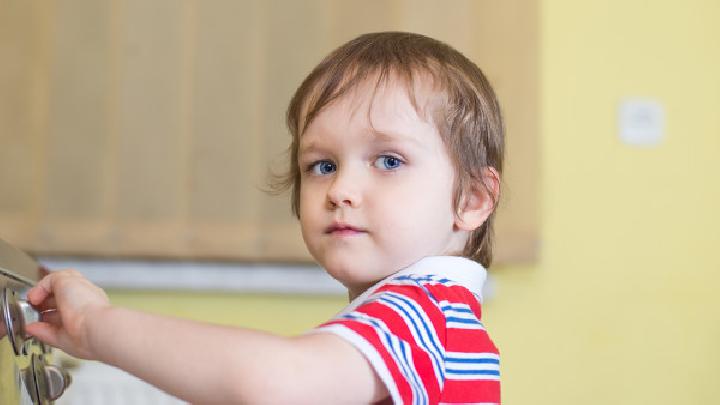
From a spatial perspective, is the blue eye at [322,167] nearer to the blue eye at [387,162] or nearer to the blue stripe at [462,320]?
the blue eye at [387,162]

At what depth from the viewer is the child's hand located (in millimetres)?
640

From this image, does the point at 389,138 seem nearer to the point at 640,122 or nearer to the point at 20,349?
the point at 20,349

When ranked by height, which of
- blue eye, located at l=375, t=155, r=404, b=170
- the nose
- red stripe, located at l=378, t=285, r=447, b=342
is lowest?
red stripe, located at l=378, t=285, r=447, b=342

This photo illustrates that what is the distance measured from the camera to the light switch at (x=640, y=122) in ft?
7.45

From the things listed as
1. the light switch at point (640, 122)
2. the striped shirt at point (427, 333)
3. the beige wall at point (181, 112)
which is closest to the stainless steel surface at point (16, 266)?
the striped shirt at point (427, 333)

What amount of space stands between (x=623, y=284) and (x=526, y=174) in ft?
1.20

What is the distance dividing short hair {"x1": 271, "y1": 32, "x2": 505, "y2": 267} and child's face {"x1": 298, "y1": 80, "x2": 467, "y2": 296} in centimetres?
2

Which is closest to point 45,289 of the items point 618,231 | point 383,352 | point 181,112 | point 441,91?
point 383,352

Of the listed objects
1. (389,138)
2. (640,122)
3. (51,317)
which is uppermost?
(389,138)

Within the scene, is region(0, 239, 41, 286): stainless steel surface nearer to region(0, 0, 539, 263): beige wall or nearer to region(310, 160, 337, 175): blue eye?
region(310, 160, 337, 175): blue eye

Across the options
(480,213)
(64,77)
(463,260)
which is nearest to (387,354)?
(463,260)

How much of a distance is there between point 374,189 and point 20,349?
13.0 inches

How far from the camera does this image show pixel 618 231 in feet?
7.40

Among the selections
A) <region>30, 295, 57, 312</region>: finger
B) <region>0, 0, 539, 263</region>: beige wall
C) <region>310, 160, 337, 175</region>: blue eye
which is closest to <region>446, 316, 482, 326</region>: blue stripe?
<region>310, 160, 337, 175</region>: blue eye
